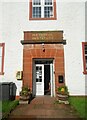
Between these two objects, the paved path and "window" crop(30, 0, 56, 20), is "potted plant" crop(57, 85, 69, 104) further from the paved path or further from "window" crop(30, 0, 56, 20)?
"window" crop(30, 0, 56, 20)

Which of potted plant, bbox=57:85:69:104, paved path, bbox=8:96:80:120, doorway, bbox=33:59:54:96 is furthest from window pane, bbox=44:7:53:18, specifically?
paved path, bbox=8:96:80:120

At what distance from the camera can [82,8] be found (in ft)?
52.9

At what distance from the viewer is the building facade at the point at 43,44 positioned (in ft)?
50.5

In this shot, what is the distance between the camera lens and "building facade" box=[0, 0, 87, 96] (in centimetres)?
1538

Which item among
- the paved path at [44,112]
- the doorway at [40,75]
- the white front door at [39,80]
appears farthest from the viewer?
the white front door at [39,80]

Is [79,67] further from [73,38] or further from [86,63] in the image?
[73,38]

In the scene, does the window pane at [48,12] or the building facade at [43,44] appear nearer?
the building facade at [43,44]

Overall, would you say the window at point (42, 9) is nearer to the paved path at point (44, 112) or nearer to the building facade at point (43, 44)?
the building facade at point (43, 44)

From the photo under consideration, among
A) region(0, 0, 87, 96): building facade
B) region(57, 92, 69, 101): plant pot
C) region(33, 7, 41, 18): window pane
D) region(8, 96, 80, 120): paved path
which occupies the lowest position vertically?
region(8, 96, 80, 120): paved path

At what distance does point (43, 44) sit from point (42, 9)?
2.82 meters

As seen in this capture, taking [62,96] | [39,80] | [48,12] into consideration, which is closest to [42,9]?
[48,12]

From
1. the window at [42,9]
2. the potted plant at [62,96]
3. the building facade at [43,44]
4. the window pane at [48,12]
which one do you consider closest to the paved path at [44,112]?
the potted plant at [62,96]

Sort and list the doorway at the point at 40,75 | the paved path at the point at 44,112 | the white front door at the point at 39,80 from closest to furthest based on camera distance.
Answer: the paved path at the point at 44,112
the doorway at the point at 40,75
the white front door at the point at 39,80

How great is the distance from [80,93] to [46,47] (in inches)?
153
